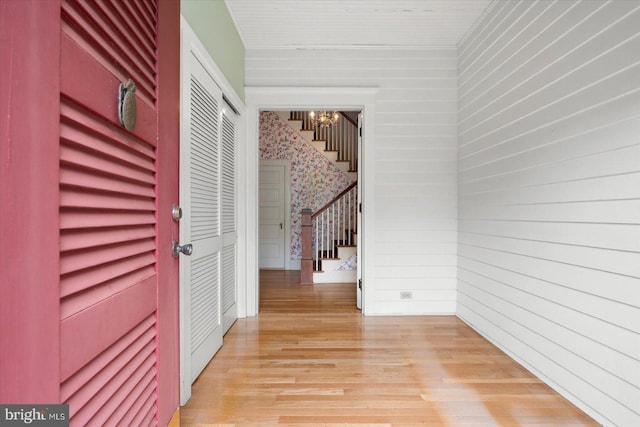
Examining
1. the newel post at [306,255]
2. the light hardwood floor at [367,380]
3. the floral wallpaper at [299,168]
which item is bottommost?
the light hardwood floor at [367,380]

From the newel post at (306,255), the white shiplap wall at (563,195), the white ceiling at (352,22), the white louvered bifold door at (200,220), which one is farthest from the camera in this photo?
the newel post at (306,255)

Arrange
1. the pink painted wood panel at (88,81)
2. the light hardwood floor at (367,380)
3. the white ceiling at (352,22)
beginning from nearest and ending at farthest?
the pink painted wood panel at (88,81), the light hardwood floor at (367,380), the white ceiling at (352,22)

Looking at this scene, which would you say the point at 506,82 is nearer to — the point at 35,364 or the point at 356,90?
the point at 356,90

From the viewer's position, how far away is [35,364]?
534 millimetres

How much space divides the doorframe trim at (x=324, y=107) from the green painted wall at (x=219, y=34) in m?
0.25

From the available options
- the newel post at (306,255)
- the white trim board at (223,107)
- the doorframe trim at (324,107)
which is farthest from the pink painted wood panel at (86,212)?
the newel post at (306,255)

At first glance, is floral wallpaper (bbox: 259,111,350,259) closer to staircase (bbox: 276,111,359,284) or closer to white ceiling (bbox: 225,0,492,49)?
staircase (bbox: 276,111,359,284)

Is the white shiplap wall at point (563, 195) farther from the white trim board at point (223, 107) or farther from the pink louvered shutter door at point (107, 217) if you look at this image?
the white trim board at point (223, 107)

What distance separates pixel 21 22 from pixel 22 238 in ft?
1.14

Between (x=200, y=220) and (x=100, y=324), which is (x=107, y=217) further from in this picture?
(x=200, y=220)

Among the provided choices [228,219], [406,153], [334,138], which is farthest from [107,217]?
[334,138]

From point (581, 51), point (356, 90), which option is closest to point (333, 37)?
point (356, 90)

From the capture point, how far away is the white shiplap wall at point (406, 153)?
3.17 m

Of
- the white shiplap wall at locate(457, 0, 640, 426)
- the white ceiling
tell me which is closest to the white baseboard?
the white shiplap wall at locate(457, 0, 640, 426)
